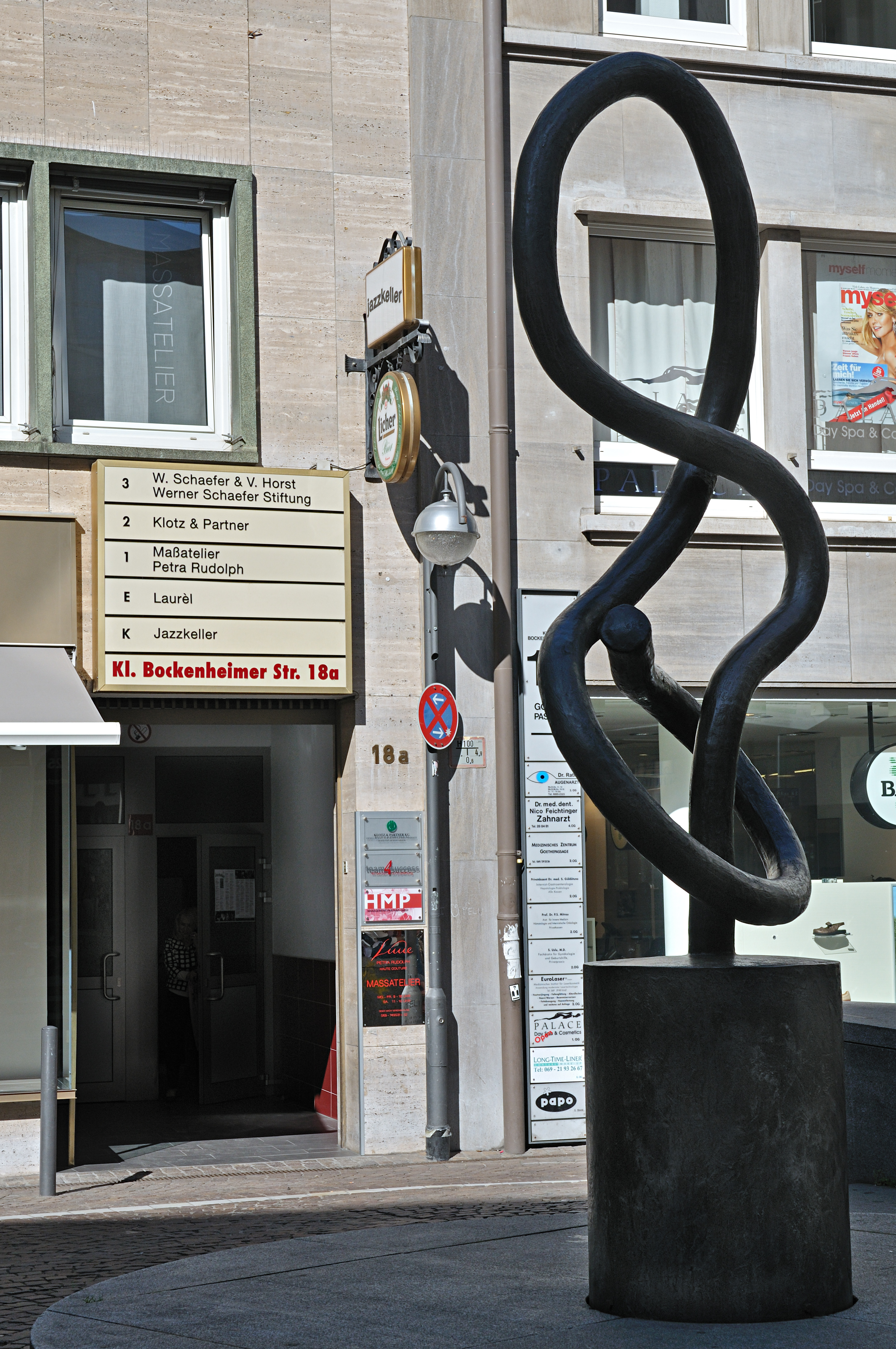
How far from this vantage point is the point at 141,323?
40.4 feet

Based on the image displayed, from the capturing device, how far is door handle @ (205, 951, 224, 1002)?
15.3 metres

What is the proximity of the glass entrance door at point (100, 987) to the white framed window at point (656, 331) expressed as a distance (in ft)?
20.5

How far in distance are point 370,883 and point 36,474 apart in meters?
3.78

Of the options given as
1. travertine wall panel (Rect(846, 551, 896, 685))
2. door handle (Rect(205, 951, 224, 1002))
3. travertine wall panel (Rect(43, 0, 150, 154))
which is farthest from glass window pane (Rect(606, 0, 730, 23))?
door handle (Rect(205, 951, 224, 1002))

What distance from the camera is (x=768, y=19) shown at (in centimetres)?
1366

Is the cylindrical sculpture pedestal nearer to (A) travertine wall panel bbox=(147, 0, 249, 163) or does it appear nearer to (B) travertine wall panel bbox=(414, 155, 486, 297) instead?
(B) travertine wall panel bbox=(414, 155, 486, 297)

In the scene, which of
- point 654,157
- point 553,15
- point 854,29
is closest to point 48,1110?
point 654,157

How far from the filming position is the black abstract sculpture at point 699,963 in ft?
19.0

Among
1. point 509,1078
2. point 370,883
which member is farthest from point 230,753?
point 509,1078

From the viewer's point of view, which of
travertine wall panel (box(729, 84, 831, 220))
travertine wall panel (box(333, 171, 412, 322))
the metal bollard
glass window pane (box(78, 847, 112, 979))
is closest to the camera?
the metal bollard

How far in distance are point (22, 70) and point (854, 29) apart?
714 cm

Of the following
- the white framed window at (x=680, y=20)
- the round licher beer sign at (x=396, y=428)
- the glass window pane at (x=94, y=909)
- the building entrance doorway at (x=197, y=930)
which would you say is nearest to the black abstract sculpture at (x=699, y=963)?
Result: the round licher beer sign at (x=396, y=428)

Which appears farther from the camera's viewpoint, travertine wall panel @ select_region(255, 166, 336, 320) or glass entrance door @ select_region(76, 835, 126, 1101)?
glass entrance door @ select_region(76, 835, 126, 1101)

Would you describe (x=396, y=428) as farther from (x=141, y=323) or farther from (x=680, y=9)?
(x=680, y=9)
